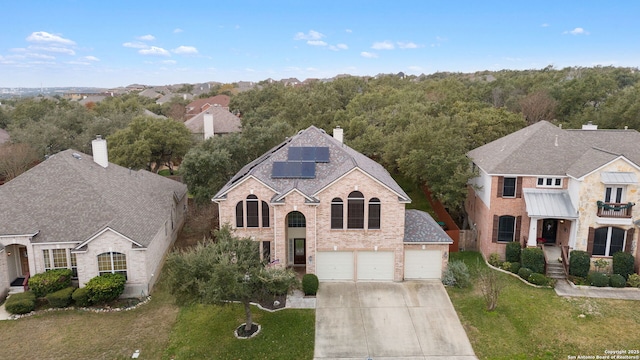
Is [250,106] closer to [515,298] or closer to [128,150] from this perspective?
[128,150]

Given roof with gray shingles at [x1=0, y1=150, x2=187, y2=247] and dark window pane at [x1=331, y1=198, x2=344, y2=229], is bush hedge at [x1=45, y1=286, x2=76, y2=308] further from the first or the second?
dark window pane at [x1=331, y1=198, x2=344, y2=229]

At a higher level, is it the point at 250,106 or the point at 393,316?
the point at 250,106

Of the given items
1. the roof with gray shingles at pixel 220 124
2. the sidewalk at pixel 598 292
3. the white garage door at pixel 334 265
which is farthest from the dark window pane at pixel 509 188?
the roof with gray shingles at pixel 220 124

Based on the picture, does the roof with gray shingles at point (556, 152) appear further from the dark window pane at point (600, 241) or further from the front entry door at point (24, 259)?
the front entry door at point (24, 259)

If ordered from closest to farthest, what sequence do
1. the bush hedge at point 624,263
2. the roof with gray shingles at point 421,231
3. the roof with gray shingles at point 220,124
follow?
the bush hedge at point 624,263 → the roof with gray shingles at point 421,231 → the roof with gray shingles at point 220,124

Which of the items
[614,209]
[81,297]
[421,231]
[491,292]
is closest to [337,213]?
[421,231]

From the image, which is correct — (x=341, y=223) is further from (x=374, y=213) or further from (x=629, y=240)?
(x=629, y=240)

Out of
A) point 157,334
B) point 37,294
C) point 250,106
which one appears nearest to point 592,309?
point 157,334

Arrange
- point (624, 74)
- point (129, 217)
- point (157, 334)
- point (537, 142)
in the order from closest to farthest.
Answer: point (157, 334) < point (129, 217) < point (537, 142) < point (624, 74)
